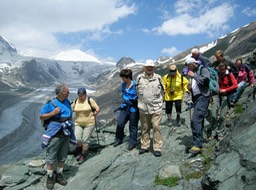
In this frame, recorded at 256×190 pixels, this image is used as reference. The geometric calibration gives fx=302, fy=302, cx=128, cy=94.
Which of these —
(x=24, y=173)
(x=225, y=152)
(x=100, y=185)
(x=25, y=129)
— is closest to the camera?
(x=225, y=152)

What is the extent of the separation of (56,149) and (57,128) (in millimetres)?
702

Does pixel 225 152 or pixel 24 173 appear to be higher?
pixel 225 152

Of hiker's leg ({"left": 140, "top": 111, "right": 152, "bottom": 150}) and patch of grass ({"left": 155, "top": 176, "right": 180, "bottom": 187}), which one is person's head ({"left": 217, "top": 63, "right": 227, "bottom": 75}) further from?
patch of grass ({"left": 155, "top": 176, "right": 180, "bottom": 187})

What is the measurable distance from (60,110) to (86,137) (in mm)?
2073

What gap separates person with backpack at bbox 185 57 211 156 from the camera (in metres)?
9.48

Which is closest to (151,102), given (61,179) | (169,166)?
(169,166)

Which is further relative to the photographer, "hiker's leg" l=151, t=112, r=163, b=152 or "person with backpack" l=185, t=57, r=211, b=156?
"hiker's leg" l=151, t=112, r=163, b=152

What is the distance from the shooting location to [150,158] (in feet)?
33.5

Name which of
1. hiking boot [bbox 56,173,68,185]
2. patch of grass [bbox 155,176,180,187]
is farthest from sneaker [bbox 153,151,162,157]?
hiking boot [bbox 56,173,68,185]

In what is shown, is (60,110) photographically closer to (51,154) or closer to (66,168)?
(51,154)

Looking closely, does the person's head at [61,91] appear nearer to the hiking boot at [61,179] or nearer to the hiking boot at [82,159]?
the hiking boot at [61,179]

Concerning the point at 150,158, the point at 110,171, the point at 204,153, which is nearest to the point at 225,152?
the point at 204,153

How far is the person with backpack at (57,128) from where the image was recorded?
30.4ft

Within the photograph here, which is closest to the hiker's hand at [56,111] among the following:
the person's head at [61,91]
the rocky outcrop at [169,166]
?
the person's head at [61,91]
